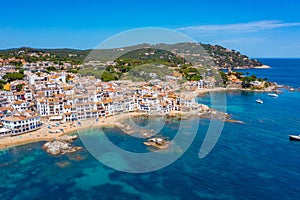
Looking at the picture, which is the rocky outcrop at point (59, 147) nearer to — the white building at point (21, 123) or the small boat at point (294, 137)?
the white building at point (21, 123)

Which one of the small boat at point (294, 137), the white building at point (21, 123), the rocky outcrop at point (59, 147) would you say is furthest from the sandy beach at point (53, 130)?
the small boat at point (294, 137)

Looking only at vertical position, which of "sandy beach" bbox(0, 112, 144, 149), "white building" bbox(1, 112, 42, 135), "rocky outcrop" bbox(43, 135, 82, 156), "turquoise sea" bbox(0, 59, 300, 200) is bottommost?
"turquoise sea" bbox(0, 59, 300, 200)

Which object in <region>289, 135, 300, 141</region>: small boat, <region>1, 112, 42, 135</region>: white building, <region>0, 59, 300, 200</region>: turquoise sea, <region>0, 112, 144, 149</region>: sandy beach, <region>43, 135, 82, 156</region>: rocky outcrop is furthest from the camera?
<region>1, 112, 42, 135</region>: white building

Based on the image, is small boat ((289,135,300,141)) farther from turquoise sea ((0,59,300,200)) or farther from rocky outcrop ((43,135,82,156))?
rocky outcrop ((43,135,82,156))

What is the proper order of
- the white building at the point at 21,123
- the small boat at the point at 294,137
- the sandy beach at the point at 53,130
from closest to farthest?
the sandy beach at the point at 53,130
the small boat at the point at 294,137
the white building at the point at 21,123

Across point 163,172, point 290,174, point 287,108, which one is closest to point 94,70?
point 287,108

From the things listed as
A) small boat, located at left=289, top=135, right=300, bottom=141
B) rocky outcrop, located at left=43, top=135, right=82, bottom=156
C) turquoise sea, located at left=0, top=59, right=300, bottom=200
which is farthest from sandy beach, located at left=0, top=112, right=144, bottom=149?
small boat, located at left=289, top=135, right=300, bottom=141
